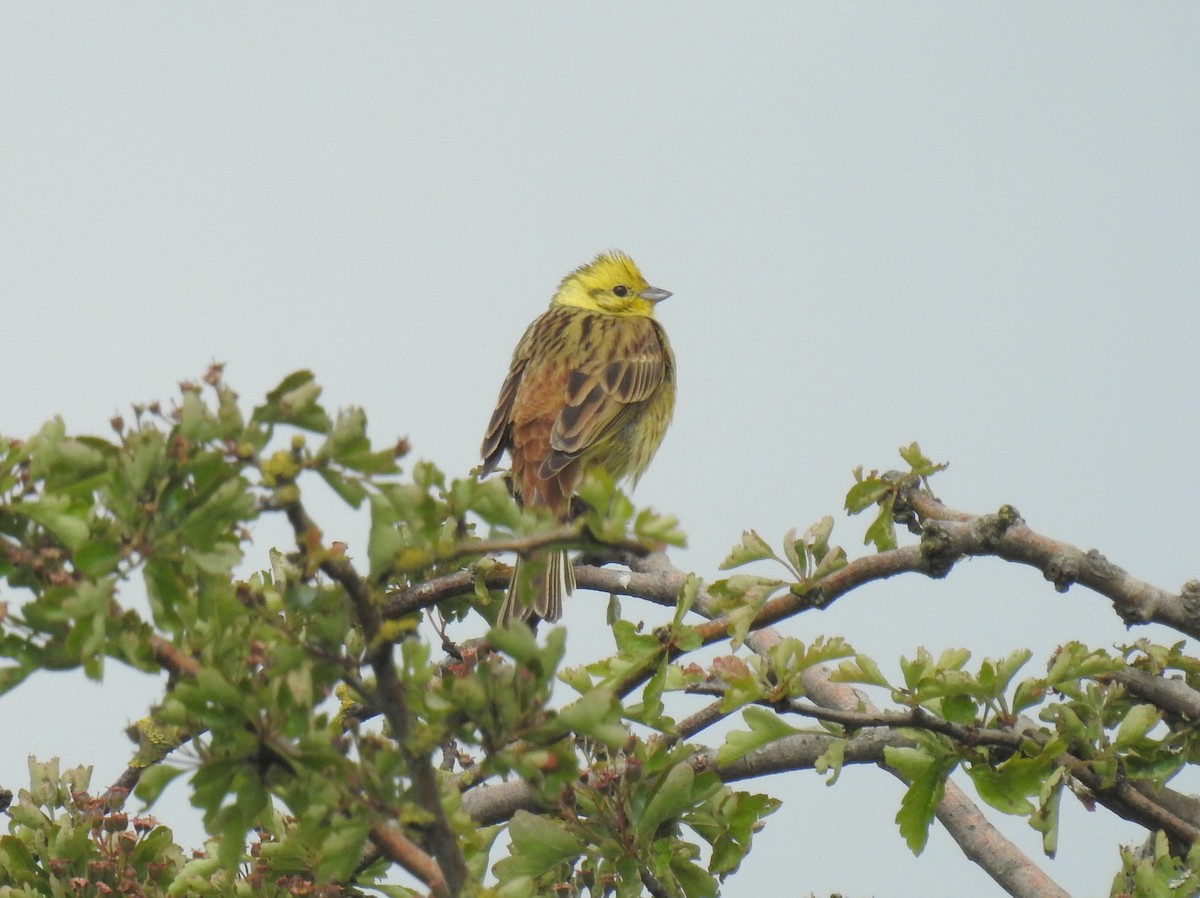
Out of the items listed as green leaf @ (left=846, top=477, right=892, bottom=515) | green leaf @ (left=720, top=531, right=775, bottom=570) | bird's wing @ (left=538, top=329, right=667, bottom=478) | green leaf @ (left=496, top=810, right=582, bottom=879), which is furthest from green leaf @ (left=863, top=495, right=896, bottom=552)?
bird's wing @ (left=538, top=329, right=667, bottom=478)

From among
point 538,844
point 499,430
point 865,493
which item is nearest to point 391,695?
point 538,844

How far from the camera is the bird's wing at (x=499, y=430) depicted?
21.3 ft

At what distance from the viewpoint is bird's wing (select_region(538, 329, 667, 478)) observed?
20.2 feet

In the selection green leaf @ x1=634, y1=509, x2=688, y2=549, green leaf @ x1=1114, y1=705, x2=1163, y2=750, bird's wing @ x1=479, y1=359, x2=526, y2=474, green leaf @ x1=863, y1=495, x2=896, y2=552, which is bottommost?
green leaf @ x1=634, y1=509, x2=688, y2=549

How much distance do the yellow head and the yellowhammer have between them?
16.7 inches

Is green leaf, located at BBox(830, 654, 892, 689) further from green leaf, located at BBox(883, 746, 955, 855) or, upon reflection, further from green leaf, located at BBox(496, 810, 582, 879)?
green leaf, located at BBox(496, 810, 582, 879)

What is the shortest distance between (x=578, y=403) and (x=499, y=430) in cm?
38

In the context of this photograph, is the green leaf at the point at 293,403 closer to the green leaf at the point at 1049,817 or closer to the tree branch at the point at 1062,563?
the tree branch at the point at 1062,563

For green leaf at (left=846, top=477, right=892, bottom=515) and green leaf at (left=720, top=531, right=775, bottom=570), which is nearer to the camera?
green leaf at (left=720, top=531, right=775, bottom=570)

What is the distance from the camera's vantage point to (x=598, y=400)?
254 inches

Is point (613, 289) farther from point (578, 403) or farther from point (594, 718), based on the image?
point (594, 718)

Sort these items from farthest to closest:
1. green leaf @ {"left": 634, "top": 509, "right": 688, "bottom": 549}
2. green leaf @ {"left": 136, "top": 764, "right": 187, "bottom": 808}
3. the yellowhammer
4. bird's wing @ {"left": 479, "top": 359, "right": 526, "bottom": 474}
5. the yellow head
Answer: the yellow head, bird's wing @ {"left": 479, "top": 359, "right": 526, "bottom": 474}, the yellowhammer, green leaf @ {"left": 136, "top": 764, "right": 187, "bottom": 808}, green leaf @ {"left": 634, "top": 509, "right": 688, "bottom": 549}

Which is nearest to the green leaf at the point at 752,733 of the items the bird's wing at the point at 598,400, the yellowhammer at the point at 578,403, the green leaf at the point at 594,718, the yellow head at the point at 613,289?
the green leaf at the point at 594,718

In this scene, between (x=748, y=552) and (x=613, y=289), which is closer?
(x=748, y=552)
